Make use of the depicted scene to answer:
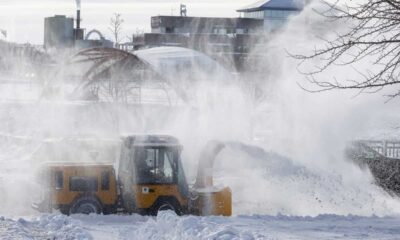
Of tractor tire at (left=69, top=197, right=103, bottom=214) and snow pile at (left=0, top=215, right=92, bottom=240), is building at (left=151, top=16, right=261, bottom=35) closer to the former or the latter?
tractor tire at (left=69, top=197, right=103, bottom=214)

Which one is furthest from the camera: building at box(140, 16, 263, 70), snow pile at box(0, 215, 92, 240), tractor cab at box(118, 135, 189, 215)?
building at box(140, 16, 263, 70)

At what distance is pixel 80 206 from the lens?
18.8m

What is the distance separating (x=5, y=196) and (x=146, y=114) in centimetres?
2463

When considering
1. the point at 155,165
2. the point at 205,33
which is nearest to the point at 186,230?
the point at 155,165

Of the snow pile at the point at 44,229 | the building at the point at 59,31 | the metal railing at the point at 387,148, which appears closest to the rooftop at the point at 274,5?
Answer: the building at the point at 59,31

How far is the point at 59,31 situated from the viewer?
99.2m

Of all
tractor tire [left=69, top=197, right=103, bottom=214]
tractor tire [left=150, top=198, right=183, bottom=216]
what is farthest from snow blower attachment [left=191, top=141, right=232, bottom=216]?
tractor tire [left=69, top=197, right=103, bottom=214]

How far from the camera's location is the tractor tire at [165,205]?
18.7 metres

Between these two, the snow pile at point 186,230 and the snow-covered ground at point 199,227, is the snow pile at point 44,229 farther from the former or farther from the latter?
the snow pile at point 186,230

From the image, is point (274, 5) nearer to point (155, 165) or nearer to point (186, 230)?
point (155, 165)

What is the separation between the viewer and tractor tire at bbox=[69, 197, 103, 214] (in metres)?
18.7

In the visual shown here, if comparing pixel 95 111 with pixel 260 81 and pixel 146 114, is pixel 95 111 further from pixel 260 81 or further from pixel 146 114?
pixel 260 81

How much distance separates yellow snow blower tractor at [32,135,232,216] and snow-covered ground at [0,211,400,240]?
99cm

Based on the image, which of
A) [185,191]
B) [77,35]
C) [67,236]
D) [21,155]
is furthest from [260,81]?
[77,35]
